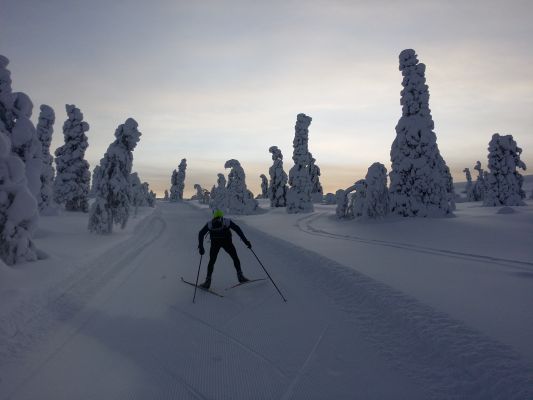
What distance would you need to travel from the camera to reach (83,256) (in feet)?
37.1

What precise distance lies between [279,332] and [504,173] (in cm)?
3893

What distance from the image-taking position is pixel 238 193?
45.3 metres

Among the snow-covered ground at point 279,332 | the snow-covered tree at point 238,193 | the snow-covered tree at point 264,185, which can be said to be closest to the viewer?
the snow-covered ground at point 279,332

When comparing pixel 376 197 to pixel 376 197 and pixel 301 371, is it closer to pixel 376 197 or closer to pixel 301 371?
pixel 376 197

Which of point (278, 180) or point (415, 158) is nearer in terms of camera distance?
point (415, 158)

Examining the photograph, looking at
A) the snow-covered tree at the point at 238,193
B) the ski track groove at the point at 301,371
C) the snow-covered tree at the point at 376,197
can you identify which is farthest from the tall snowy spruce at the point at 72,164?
the ski track groove at the point at 301,371

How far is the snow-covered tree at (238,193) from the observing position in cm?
4506

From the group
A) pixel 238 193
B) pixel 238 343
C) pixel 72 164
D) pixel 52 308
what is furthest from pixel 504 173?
pixel 72 164

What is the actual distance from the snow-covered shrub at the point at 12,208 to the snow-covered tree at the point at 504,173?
1571 inches

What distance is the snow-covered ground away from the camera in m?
3.86

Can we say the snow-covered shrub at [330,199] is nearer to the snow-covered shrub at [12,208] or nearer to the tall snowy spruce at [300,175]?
the tall snowy spruce at [300,175]

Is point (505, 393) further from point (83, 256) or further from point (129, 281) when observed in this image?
point (83, 256)

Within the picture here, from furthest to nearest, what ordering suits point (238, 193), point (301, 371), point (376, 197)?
1. point (238, 193)
2. point (376, 197)
3. point (301, 371)

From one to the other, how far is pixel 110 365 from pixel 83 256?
799 centimetres
